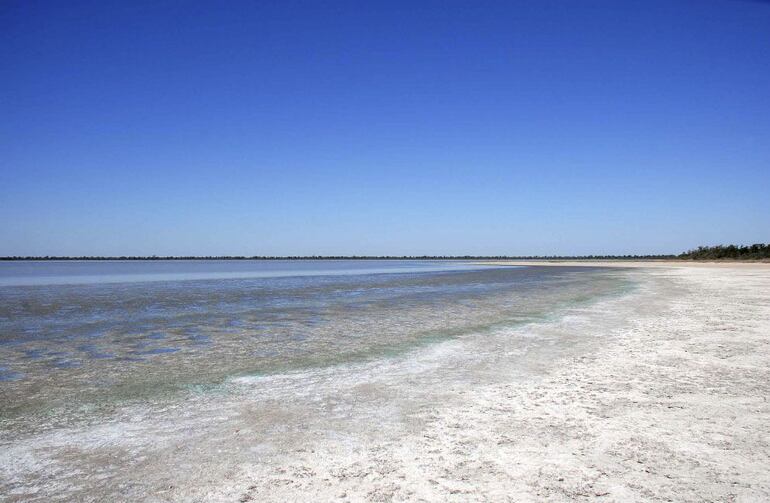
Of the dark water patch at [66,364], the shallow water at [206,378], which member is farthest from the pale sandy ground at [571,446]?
the dark water patch at [66,364]

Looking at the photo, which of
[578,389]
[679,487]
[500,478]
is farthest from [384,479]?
[578,389]

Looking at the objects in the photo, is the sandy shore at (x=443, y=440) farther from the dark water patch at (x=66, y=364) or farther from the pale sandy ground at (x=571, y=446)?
the dark water patch at (x=66, y=364)

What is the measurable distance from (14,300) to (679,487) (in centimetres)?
2114

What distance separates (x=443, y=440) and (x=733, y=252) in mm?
75126

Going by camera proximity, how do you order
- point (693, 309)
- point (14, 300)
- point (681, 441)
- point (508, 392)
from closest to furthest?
point (681, 441) → point (508, 392) → point (693, 309) → point (14, 300)

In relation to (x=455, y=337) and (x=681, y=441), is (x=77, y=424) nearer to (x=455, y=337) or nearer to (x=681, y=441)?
(x=681, y=441)

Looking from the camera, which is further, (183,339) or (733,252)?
(733,252)

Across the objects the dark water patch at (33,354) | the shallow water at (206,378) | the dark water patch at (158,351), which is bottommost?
the dark water patch at (158,351)

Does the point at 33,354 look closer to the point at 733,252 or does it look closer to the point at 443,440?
the point at 443,440

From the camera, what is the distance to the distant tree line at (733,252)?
193ft

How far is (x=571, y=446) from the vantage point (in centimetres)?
368

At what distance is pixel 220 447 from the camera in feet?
12.5

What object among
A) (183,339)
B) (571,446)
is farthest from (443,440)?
(183,339)

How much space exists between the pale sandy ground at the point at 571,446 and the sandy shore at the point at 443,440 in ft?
0.05
